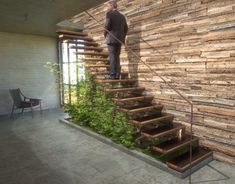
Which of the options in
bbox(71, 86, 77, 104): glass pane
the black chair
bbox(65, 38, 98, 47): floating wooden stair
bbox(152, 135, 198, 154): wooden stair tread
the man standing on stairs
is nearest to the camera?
bbox(152, 135, 198, 154): wooden stair tread

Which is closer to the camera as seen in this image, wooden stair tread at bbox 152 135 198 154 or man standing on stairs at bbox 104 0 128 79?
wooden stair tread at bbox 152 135 198 154

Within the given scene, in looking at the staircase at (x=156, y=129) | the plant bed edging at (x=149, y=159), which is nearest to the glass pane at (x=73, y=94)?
the staircase at (x=156, y=129)

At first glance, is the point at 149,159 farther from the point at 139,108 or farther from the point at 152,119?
the point at 139,108

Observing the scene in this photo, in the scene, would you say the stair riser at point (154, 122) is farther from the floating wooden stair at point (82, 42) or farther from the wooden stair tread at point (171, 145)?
the floating wooden stair at point (82, 42)

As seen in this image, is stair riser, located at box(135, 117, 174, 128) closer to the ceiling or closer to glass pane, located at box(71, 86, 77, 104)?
the ceiling

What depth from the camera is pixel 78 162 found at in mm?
3547

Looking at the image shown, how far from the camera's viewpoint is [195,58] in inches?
154

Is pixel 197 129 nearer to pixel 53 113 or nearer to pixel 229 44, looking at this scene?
pixel 229 44

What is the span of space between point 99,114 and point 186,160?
85.2 inches

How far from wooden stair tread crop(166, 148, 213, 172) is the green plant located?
2.92ft

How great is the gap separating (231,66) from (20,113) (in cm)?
616

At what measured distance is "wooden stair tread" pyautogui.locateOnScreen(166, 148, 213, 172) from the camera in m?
3.14

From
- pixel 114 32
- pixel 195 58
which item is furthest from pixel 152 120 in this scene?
pixel 114 32

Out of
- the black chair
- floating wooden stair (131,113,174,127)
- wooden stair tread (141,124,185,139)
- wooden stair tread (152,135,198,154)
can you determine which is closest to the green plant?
floating wooden stair (131,113,174,127)
